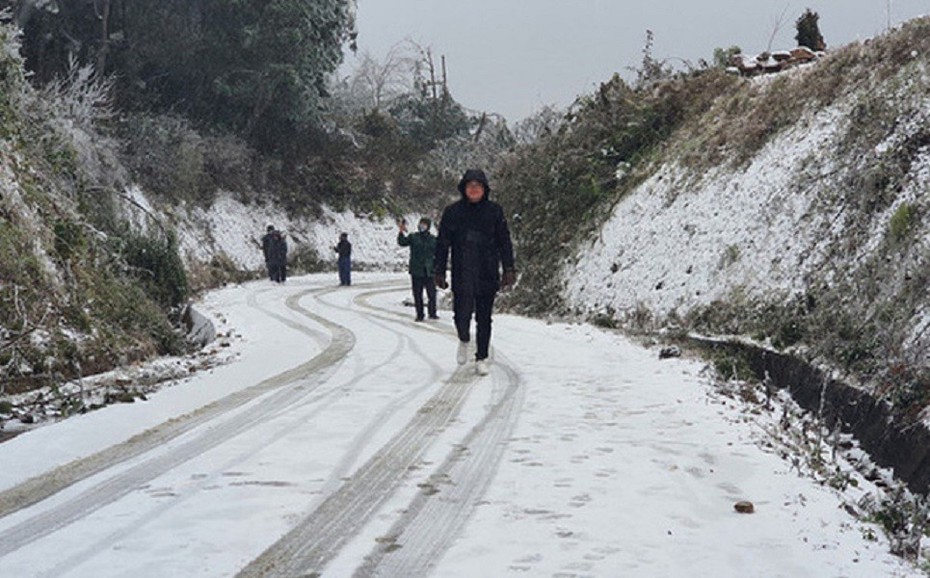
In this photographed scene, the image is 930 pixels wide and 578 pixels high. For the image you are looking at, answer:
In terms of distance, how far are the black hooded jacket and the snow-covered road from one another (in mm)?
1172

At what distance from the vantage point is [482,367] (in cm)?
782

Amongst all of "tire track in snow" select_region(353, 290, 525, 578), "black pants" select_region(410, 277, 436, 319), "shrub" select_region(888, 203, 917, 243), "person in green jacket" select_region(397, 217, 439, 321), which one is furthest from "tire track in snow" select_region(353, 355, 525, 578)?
"person in green jacket" select_region(397, 217, 439, 321)

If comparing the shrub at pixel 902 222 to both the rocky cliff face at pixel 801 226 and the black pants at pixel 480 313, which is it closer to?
the rocky cliff face at pixel 801 226

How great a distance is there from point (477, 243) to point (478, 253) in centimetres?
10

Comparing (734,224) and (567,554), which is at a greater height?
(734,224)

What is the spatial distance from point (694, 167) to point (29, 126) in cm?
1131

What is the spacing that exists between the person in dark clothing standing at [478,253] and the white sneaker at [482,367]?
1 centimetres

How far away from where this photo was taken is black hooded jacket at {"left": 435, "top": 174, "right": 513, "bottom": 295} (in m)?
8.00

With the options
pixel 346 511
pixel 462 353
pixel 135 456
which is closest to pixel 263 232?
pixel 462 353

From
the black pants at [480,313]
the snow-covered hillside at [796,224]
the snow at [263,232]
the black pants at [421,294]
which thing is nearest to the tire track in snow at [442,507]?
the black pants at [480,313]

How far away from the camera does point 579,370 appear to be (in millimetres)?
8172

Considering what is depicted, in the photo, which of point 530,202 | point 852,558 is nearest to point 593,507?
point 852,558

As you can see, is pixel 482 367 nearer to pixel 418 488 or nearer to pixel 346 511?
pixel 418 488

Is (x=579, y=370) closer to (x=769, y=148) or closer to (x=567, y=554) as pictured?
(x=567, y=554)
